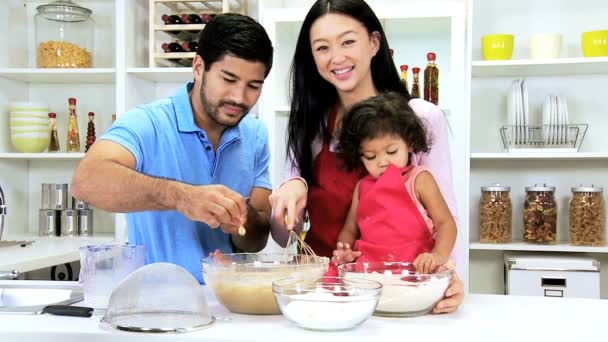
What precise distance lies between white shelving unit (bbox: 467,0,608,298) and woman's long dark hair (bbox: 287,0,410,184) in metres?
1.21

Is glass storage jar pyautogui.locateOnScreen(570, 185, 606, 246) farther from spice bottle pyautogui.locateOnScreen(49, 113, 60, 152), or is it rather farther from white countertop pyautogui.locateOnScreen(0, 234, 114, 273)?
spice bottle pyautogui.locateOnScreen(49, 113, 60, 152)

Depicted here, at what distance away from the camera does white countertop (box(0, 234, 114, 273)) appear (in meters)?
2.26

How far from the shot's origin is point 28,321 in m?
1.03

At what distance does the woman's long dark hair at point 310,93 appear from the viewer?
1.81m

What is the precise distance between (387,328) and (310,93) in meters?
0.96

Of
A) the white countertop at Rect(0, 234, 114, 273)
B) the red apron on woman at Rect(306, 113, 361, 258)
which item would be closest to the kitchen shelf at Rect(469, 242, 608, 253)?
the red apron on woman at Rect(306, 113, 361, 258)

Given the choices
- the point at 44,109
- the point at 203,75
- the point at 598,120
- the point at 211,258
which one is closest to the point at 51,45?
the point at 44,109

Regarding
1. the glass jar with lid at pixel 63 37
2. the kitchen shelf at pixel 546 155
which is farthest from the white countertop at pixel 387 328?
the glass jar with lid at pixel 63 37

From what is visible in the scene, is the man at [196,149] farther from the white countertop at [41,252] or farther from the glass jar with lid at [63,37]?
the glass jar with lid at [63,37]

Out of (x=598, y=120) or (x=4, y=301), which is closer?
(x=4, y=301)

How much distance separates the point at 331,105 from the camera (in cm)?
186

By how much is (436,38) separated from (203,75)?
5.05ft

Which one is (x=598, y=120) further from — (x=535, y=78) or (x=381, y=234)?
(x=381, y=234)

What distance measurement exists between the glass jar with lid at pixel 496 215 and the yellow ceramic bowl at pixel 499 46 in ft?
1.80
